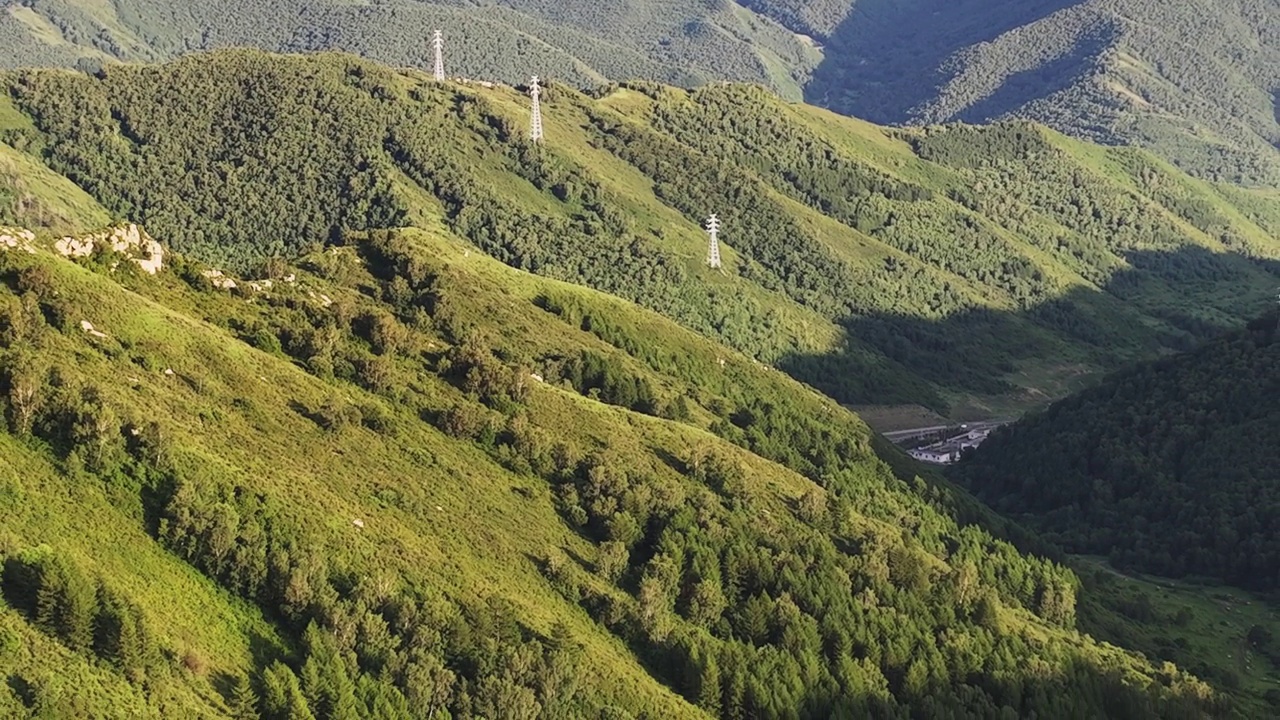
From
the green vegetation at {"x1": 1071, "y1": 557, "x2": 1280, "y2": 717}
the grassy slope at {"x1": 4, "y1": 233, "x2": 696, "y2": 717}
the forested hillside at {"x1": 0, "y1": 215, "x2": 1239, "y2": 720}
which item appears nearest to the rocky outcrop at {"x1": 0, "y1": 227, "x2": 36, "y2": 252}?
the forested hillside at {"x1": 0, "y1": 215, "x2": 1239, "y2": 720}

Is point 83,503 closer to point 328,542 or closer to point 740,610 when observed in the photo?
point 328,542

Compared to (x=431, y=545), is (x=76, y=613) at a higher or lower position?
lower

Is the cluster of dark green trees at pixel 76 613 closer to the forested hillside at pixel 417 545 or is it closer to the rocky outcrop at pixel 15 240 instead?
the forested hillside at pixel 417 545

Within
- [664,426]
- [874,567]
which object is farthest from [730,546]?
[664,426]

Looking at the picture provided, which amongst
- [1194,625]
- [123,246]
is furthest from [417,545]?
[1194,625]

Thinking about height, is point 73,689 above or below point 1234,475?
below

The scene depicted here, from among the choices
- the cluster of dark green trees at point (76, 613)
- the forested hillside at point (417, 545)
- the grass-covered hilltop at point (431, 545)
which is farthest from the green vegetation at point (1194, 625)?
the cluster of dark green trees at point (76, 613)

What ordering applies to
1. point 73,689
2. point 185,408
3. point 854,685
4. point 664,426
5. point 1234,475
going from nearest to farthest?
point 73,689 < point 185,408 < point 854,685 < point 664,426 < point 1234,475

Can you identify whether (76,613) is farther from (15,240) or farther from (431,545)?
(15,240)

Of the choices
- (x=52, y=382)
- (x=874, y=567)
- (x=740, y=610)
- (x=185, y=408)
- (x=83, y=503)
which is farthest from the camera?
(x=874, y=567)
